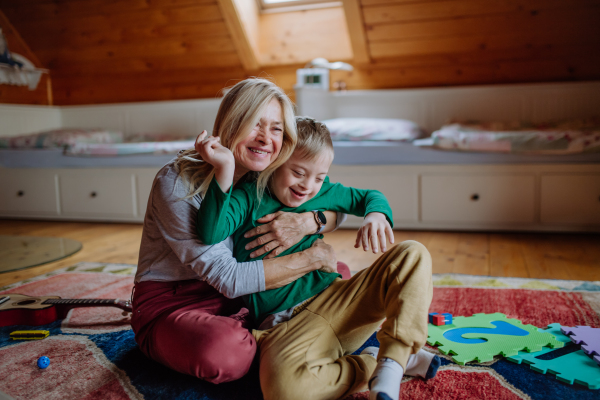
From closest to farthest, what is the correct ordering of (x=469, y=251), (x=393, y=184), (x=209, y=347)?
(x=209, y=347), (x=469, y=251), (x=393, y=184)

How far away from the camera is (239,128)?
3.57 feet

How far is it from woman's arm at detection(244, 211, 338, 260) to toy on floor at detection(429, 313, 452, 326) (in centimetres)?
50

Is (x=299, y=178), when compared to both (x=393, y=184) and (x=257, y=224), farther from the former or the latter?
(x=393, y=184)

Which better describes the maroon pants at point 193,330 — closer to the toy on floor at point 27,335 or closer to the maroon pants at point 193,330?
the maroon pants at point 193,330

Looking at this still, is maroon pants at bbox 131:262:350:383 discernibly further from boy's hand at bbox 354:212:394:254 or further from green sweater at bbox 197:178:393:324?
boy's hand at bbox 354:212:394:254

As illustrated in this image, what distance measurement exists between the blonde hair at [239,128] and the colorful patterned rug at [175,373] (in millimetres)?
457

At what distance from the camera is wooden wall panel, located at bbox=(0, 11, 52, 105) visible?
13.3 ft

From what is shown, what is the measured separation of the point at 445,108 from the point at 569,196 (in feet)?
4.11

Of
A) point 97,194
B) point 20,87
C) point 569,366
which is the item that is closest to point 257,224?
point 569,366

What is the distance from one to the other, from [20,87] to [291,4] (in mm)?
2460

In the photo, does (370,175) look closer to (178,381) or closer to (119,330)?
(119,330)

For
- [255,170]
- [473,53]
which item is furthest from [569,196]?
[255,170]

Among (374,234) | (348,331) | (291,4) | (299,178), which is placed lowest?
(348,331)

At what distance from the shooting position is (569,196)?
2.62 metres
